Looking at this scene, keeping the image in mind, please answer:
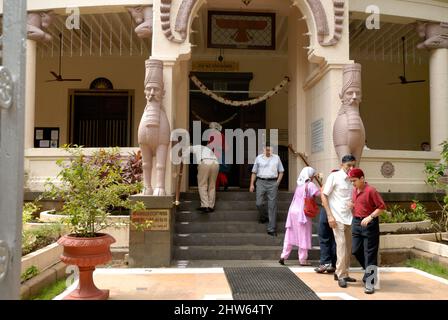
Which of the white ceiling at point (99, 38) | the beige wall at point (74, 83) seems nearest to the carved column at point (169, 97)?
the white ceiling at point (99, 38)

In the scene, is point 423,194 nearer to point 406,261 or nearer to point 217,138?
point 406,261

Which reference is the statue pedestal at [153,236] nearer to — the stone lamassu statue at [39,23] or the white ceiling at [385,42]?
the stone lamassu statue at [39,23]

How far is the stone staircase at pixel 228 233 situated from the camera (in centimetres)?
685

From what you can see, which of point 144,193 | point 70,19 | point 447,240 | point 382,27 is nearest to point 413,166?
point 447,240

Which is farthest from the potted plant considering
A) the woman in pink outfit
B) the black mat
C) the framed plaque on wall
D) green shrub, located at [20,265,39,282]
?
the framed plaque on wall

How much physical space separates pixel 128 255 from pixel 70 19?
5.78m

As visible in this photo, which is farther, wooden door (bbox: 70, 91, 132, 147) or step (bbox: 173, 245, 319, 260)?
wooden door (bbox: 70, 91, 132, 147)

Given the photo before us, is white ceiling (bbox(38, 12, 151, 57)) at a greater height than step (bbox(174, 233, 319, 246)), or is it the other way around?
white ceiling (bbox(38, 12, 151, 57))

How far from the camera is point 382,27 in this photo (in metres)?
10.8

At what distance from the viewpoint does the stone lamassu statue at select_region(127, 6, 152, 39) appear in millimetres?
8484

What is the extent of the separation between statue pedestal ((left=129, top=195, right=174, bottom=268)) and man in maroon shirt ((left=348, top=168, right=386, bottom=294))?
9.20ft

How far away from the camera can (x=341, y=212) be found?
5363 millimetres

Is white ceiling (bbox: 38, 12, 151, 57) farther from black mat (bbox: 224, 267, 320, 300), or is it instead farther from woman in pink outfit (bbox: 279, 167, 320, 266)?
black mat (bbox: 224, 267, 320, 300)

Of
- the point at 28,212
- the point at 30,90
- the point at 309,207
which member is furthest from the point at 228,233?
the point at 30,90
